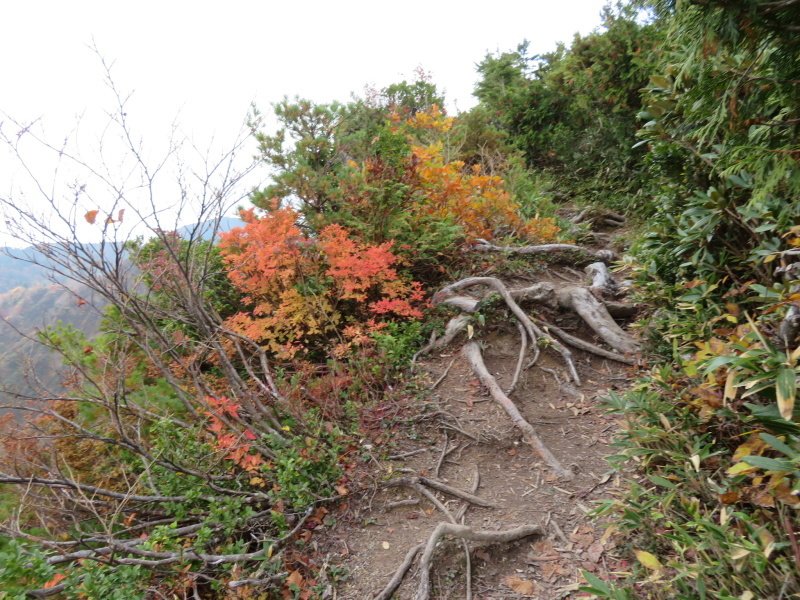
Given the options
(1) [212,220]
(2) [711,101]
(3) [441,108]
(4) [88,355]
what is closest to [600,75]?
(3) [441,108]

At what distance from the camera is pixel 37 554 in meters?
1.89

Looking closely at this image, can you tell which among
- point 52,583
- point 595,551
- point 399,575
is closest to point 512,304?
point 595,551

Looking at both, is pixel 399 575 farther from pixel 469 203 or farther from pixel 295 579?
pixel 469 203

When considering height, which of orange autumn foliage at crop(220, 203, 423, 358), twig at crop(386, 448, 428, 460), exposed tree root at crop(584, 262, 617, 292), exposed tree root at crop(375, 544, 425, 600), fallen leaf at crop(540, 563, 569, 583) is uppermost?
orange autumn foliage at crop(220, 203, 423, 358)

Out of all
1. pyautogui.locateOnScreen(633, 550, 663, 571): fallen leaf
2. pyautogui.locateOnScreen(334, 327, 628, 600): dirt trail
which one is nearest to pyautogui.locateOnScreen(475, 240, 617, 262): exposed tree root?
pyautogui.locateOnScreen(334, 327, 628, 600): dirt trail

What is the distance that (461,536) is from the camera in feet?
8.07

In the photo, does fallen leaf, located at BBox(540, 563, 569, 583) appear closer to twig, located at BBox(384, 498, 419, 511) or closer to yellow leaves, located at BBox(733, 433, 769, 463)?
twig, located at BBox(384, 498, 419, 511)

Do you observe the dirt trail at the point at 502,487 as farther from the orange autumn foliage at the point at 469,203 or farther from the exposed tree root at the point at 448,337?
the orange autumn foliage at the point at 469,203

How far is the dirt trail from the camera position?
239 centimetres

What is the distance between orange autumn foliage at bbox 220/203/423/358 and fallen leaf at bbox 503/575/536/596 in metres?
2.77

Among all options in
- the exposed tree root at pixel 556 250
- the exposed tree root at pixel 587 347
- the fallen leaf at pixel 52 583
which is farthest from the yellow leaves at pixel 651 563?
the exposed tree root at pixel 556 250

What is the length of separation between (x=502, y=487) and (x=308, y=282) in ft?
10.1

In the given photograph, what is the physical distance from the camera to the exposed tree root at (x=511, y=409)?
10.1ft

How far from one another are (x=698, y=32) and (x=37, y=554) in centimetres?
394
